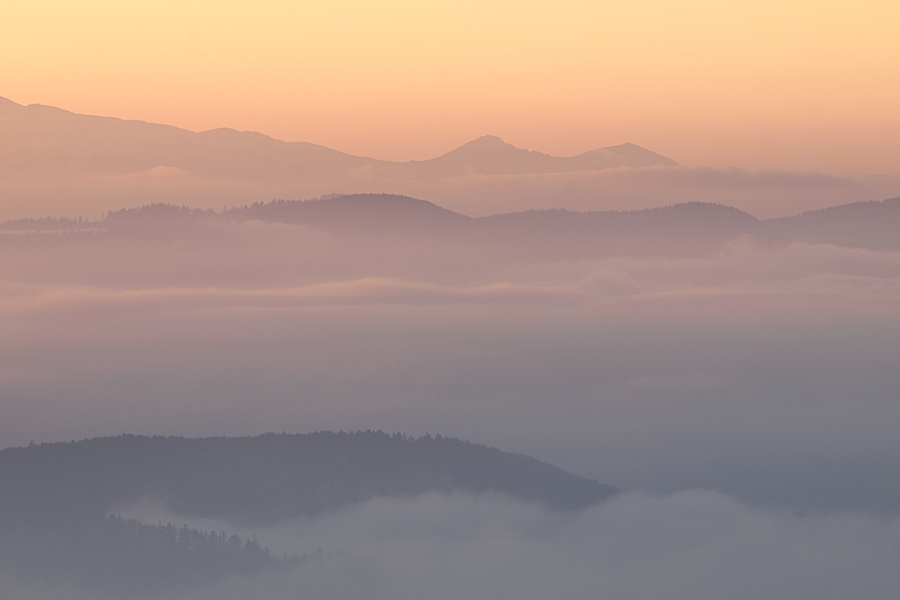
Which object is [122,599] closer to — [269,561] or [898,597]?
[269,561]

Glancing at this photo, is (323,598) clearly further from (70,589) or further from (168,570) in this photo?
(70,589)

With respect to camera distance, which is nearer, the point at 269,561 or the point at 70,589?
the point at 70,589

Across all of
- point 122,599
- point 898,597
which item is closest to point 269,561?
point 122,599

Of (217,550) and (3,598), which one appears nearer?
(3,598)

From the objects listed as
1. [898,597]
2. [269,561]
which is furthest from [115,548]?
[898,597]

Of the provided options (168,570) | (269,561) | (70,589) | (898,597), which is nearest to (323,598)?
(269,561)

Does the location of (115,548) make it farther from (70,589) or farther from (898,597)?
(898,597)

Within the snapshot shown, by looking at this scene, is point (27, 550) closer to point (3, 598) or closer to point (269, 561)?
point (3, 598)
